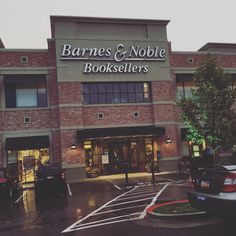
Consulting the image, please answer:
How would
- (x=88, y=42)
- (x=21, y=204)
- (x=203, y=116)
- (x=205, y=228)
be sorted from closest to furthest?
(x=205, y=228) < (x=203, y=116) < (x=21, y=204) < (x=88, y=42)

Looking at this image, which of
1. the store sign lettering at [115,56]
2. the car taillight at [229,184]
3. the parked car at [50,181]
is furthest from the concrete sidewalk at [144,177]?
the car taillight at [229,184]

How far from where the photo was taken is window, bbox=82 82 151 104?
25.0 m

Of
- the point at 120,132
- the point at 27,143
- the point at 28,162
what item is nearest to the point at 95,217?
the point at 120,132

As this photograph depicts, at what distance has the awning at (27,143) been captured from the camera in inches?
914

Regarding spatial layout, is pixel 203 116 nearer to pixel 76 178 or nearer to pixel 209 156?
pixel 209 156

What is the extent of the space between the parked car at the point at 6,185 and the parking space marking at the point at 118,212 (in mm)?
5449

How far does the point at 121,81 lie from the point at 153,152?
20.2 feet

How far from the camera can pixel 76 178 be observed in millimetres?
23938

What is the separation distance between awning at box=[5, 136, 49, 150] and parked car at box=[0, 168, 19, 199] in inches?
243

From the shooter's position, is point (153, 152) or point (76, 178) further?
point (153, 152)

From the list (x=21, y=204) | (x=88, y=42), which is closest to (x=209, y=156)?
(x=88, y=42)

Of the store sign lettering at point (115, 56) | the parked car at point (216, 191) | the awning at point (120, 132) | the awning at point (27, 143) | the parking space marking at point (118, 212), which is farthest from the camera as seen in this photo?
the store sign lettering at point (115, 56)

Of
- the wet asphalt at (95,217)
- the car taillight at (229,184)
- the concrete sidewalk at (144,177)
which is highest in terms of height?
the car taillight at (229,184)

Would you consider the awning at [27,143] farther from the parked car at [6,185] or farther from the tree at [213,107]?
the tree at [213,107]
